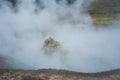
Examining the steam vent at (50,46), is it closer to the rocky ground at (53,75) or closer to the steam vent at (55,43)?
the steam vent at (55,43)

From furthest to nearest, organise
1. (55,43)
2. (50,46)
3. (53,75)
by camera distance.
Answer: (55,43) < (50,46) < (53,75)

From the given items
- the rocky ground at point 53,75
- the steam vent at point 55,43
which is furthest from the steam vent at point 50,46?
the rocky ground at point 53,75

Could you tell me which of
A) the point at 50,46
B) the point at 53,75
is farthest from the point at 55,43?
the point at 53,75

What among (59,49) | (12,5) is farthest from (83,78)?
(12,5)

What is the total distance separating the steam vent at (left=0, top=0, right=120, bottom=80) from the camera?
6.74m

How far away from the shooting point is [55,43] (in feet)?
34.4

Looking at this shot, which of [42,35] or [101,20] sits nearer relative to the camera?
[42,35]

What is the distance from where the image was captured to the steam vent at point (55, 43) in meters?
6.74

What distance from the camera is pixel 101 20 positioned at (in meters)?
19.2

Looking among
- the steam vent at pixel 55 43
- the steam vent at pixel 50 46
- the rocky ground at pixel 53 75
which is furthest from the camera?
the steam vent at pixel 50 46

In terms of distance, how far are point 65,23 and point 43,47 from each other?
6.28 metres

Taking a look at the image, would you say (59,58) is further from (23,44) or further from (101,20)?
(101,20)

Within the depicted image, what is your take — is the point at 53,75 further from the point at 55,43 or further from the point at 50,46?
the point at 55,43

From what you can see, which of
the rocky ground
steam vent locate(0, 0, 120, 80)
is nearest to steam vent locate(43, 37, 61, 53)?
steam vent locate(0, 0, 120, 80)
